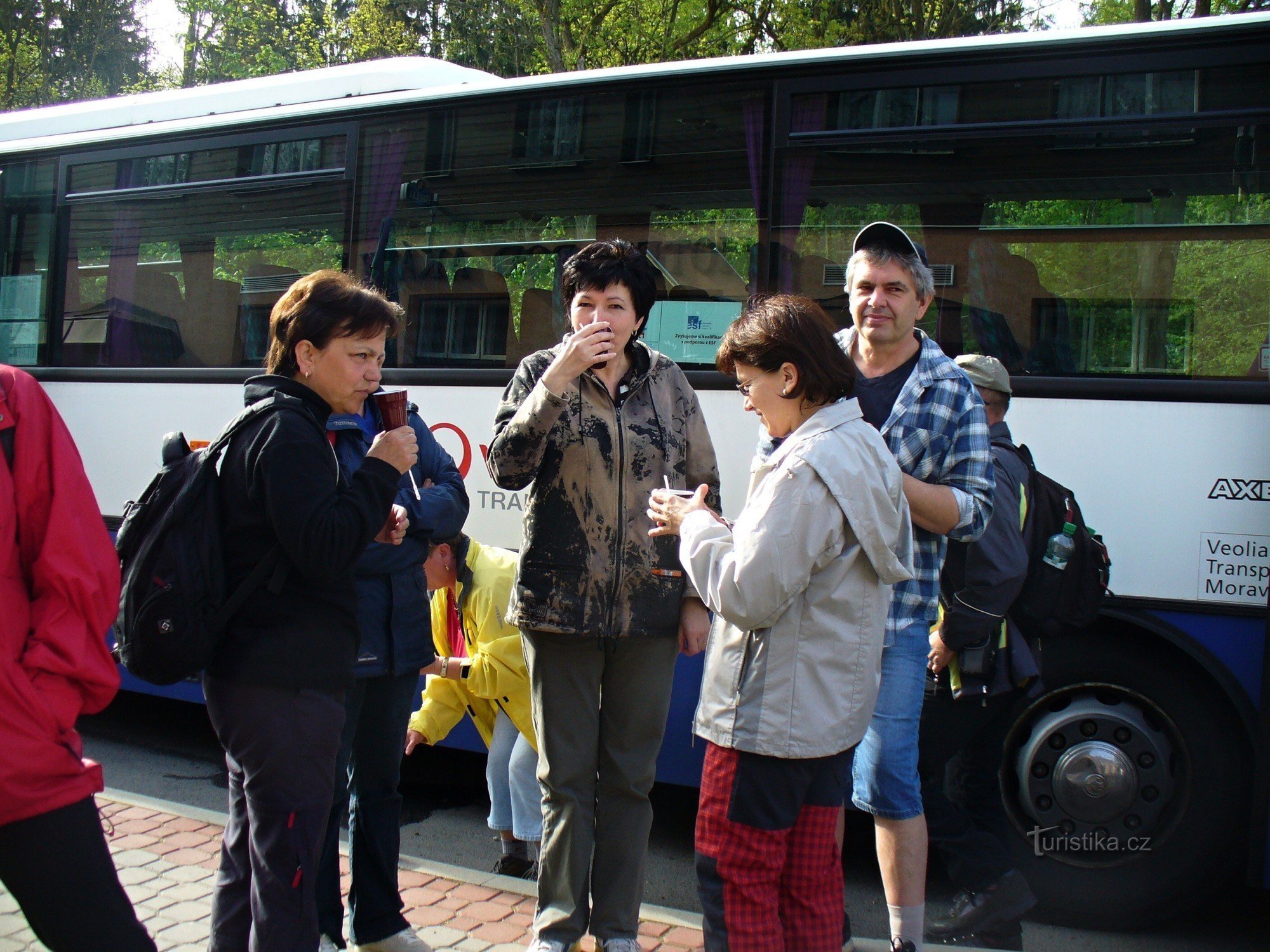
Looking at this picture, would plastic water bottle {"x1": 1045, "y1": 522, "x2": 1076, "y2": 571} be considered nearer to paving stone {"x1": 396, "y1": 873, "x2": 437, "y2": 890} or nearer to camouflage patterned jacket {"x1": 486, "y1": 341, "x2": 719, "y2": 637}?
camouflage patterned jacket {"x1": 486, "y1": 341, "x2": 719, "y2": 637}

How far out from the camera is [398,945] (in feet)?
11.0

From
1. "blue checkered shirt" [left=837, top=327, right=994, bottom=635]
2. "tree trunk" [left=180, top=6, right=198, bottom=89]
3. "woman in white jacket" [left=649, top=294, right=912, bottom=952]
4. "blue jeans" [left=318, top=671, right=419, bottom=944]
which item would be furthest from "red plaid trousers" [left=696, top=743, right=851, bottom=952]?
"tree trunk" [left=180, top=6, right=198, bottom=89]

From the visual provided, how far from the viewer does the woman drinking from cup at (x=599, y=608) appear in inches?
127

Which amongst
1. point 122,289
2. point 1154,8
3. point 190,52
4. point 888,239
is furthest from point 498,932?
point 190,52

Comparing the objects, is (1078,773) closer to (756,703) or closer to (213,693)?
(756,703)

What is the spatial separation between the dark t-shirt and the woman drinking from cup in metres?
0.53

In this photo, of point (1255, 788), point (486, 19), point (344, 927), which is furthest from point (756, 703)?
point (486, 19)

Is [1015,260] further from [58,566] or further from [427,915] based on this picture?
[58,566]

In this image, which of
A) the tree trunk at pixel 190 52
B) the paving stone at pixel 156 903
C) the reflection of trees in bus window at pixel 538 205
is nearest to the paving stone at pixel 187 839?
the paving stone at pixel 156 903

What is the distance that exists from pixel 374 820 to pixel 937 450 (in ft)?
6.46

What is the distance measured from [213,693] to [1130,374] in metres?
3.20

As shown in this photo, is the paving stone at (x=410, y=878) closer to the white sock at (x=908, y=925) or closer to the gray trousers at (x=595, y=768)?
the gray trousers at (x=595, y=768)

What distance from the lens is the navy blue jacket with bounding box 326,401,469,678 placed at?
3.16 metres

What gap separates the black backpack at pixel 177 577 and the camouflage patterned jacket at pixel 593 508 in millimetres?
846
